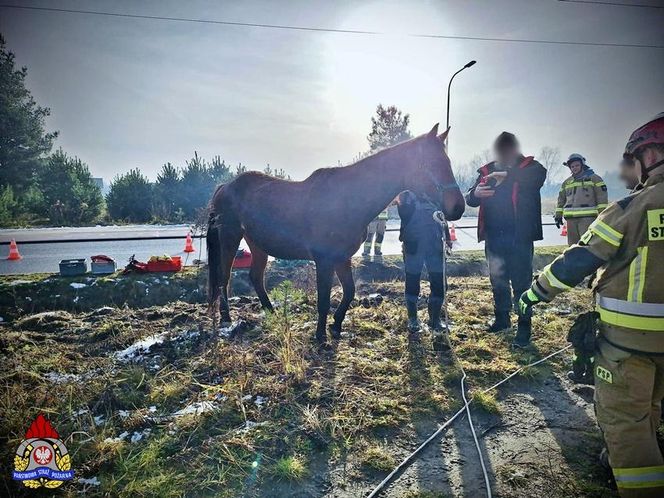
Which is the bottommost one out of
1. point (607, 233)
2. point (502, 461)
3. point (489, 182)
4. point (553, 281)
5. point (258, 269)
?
point (502, 461)

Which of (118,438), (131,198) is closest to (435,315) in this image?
(118,438)

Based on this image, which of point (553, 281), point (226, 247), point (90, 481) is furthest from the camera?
point (226, 247)

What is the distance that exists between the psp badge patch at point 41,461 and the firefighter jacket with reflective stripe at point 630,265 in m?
3.54

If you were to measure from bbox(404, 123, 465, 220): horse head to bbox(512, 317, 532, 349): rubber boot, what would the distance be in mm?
1742

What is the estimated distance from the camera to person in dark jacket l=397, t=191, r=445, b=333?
15.7 feet

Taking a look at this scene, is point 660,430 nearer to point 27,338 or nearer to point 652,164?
point 652,164

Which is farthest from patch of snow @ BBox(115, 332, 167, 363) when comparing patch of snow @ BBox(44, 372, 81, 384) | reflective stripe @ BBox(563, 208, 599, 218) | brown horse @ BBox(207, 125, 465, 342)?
reflective stripe @ BBox(563, 208, 599, 218)

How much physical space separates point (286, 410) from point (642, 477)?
2.47 m

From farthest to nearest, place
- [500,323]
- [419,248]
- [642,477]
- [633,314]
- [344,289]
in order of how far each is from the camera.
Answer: [500,323]
[419,248]
[344,289]
[633,314]
[642,477]

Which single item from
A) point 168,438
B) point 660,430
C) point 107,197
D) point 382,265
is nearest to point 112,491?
point 168,438

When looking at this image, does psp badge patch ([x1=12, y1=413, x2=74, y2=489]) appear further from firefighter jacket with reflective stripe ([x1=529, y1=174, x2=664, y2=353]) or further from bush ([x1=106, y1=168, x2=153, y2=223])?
bush ([x1=106, y1=168, x2=153, y2=223])

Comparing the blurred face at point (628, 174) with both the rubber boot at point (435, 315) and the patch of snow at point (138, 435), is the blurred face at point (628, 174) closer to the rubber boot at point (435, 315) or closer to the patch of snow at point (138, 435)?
the rubber boot at point (435, 315)

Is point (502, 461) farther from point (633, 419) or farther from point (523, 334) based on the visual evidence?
point (523, 334)

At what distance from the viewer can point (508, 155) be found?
15.3 ft
